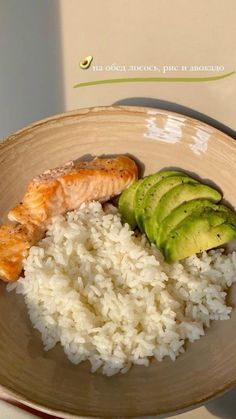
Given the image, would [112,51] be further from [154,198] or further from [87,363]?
[87,363]

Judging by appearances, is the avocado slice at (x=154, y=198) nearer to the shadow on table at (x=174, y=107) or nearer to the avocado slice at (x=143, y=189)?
the avocado slice at (x=143, y=189)

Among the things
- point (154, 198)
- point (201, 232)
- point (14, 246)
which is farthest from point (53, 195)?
point (201, 232)

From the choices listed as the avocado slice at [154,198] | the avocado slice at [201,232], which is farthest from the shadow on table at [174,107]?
the avocado slice at [201,232]

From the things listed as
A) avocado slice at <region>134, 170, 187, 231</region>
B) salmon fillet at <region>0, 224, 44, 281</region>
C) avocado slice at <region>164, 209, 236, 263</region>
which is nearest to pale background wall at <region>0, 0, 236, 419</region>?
avocado slice at <region>134, 170, 187, 231</region>

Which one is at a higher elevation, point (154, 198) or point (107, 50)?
point (107, 50)

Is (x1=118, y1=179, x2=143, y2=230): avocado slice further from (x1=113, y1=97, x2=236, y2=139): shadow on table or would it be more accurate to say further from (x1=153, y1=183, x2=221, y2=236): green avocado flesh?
(x1=113, y1=97, x2=236, y2=139): shadow on table

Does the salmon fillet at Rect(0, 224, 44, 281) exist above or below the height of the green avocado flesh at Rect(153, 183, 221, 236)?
below

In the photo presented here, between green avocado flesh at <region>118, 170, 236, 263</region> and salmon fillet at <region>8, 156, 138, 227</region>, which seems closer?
green avocado flesh at <region>118, 170, 236, 263</region>
